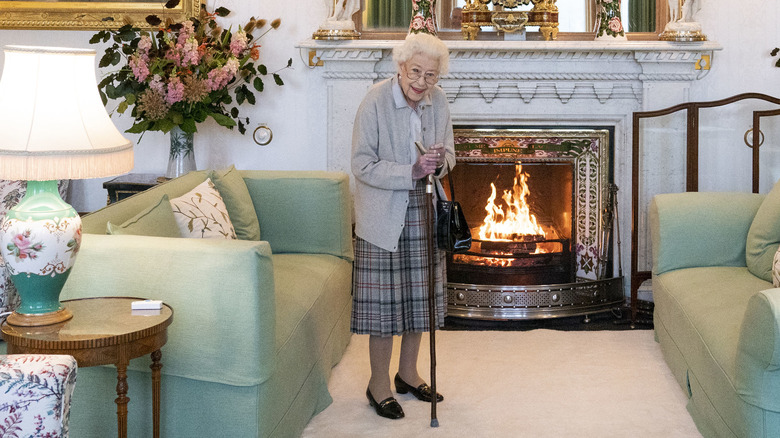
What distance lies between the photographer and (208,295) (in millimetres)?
2572

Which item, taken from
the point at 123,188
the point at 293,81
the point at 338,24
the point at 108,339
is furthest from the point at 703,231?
the point at 123,188

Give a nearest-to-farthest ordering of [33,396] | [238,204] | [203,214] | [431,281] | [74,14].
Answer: [33,396] < [431,281] < [203,214] < [238,204] < [74,14]

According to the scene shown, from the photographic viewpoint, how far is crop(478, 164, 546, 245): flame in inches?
200

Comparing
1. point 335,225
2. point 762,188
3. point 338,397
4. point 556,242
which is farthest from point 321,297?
point 762,188

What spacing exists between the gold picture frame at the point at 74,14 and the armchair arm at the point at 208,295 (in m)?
2.53

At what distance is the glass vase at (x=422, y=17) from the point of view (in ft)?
15.6

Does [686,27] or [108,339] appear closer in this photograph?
[108,339]

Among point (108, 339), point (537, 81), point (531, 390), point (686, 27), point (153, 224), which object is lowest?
point (531, 390)

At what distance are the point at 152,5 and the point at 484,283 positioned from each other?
7.49 ft

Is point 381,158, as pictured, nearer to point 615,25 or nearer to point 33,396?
point 33,396

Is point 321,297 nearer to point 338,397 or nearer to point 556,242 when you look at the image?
point 338,397

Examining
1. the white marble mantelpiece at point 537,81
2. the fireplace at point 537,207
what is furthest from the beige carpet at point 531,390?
the white marble mantelpiece at point 537,81

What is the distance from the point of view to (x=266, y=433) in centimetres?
268

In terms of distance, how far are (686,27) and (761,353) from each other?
2.56 metres
